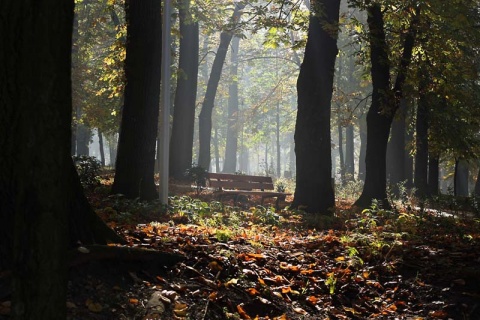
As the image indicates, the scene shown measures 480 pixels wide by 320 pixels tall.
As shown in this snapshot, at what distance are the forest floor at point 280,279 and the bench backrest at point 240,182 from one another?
27.6 feet

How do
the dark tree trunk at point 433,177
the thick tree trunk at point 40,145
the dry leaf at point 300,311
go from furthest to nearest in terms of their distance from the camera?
the dark tree trunk at point 433,177
the dry leaf at point 300,311
the thick tree trunk at point 40,145

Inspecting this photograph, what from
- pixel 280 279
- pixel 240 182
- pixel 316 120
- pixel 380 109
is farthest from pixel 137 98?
pixel 380 109

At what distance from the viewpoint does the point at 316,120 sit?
12625 millimetres

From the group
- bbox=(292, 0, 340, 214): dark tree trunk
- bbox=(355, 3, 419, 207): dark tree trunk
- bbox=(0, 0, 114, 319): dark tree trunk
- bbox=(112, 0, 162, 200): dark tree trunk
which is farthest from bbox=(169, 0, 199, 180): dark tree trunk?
bbox=(0, 0, 114, 319): dark tree trunk

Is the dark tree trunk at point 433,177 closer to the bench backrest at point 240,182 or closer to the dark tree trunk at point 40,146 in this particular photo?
the bench backrest at point 240,182

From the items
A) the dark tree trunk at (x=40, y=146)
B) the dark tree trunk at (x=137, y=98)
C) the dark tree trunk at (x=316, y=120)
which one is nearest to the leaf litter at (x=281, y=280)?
the dark tree trunk at (x=40, y=146)

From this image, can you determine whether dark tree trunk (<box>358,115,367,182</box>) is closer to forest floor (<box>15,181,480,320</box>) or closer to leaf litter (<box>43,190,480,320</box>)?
forest floor (<box>15,181,480,320</box>)

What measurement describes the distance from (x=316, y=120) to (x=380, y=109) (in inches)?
112

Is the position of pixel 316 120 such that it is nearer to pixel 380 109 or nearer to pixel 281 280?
pixel 380 109

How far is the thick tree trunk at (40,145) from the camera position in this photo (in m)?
2.55

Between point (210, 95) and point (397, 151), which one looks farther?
point (210, 95)

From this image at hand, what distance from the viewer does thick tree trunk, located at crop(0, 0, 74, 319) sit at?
8.38ft

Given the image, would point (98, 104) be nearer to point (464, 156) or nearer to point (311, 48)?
point (311, 48)

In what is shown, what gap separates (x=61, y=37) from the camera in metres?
2.71
